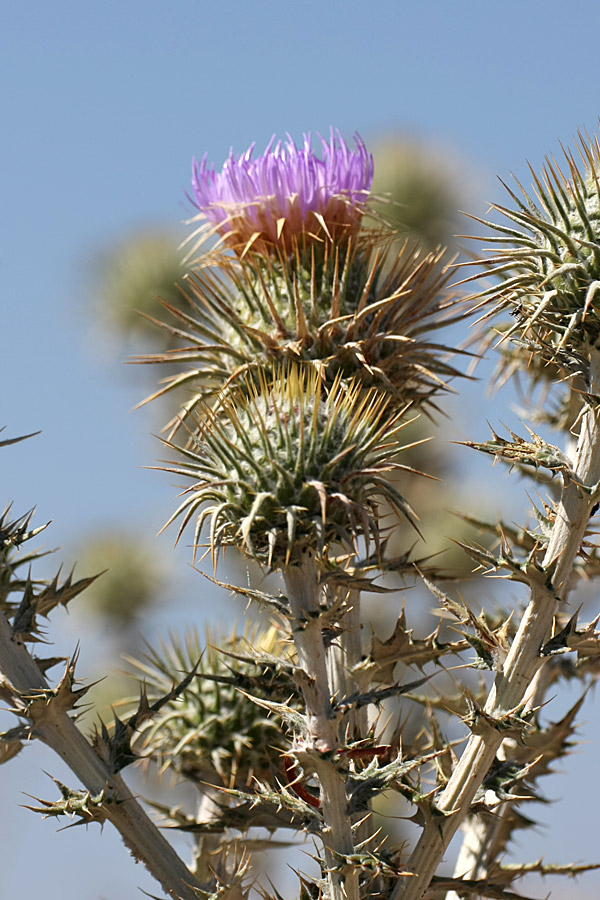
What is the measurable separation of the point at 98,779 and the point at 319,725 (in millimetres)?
830

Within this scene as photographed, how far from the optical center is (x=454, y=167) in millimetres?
13984

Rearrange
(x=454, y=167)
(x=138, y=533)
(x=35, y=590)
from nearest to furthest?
(x=35, y=590), (x=454, y=167), (x=138, y=533)

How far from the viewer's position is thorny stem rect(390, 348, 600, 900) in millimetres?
3486

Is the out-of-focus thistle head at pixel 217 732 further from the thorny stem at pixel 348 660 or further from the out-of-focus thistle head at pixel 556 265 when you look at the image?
the out-of-focus thistle head at pixel 556 265

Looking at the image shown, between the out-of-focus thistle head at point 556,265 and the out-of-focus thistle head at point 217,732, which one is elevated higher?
the out-of-focus thistle head at point 556,265

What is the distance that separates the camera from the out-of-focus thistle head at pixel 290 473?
Answer: 3393mm

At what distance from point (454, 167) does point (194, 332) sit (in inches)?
404

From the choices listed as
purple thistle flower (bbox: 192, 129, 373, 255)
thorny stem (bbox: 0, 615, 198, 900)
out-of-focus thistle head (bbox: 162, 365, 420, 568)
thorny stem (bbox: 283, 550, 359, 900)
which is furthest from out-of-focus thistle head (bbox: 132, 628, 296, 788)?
purple thistle flower (bbox: 192, 129, 373, 255)

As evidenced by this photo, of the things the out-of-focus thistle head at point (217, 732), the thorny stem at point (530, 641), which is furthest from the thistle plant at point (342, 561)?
the out-of-focus thistle head at point (217, 732)

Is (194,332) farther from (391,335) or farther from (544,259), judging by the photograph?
(544,259)

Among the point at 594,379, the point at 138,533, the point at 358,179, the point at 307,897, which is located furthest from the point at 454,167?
the point at 307,897

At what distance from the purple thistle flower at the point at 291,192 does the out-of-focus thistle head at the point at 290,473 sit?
1.00 meters

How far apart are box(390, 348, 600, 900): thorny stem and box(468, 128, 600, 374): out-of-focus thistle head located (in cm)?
16

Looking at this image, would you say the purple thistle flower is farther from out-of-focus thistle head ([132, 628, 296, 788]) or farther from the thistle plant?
out-of-focus thistle head ([132, 628, 296, 788])
